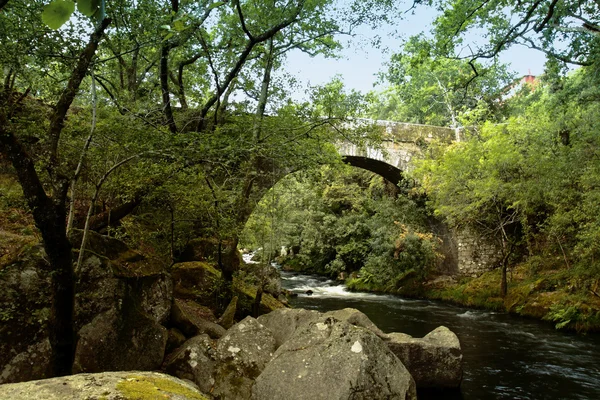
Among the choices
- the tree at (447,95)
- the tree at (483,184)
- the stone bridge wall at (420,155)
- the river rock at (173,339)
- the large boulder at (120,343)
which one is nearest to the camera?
→ the large boulder at (120,343)

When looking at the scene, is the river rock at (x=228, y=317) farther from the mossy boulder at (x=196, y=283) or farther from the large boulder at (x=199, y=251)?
the large boulder at (x=199, y=251)

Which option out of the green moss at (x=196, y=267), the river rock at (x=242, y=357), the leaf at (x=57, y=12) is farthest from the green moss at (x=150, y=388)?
the green moss at (x=196, y=267)

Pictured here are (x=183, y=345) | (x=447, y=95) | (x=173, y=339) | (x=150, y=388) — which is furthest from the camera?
(x=447, y=95)

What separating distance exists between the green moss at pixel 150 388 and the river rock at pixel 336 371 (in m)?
2.56

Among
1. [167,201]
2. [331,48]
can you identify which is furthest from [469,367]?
[331,48]

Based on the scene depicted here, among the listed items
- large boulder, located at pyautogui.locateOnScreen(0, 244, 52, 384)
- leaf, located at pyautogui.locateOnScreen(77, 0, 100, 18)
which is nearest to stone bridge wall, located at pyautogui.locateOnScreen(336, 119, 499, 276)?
large boulder, located at pyautogui.locateOnScreen(0, 244, 52, 384)

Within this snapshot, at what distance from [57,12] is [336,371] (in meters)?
3.92

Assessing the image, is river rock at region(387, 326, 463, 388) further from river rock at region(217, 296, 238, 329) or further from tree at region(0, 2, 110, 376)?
tree at region(0, 2, 110, 376)

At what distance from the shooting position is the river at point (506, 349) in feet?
19.3

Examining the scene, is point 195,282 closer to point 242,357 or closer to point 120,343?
point 242,357

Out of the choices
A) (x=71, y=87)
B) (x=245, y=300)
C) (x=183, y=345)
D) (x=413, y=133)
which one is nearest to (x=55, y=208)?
(x=71, y=87)

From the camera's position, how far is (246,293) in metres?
8.48

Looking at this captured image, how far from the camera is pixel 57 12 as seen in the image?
900mm

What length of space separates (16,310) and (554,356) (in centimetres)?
863
